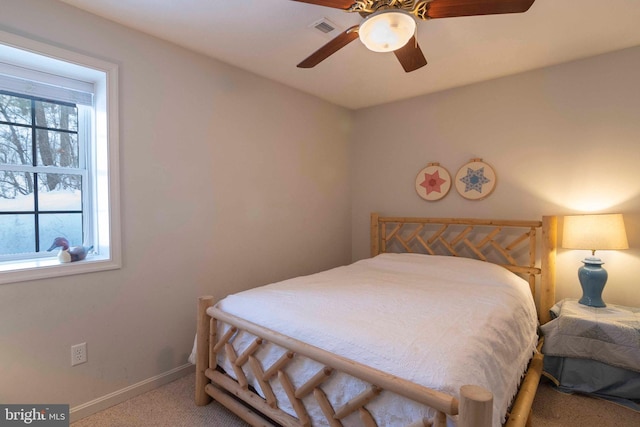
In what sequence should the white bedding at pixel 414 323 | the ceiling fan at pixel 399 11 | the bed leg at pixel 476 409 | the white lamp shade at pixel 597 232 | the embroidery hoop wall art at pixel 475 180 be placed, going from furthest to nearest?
the embroidery hoop wall art at pixel 475 180
the white lamp shade at pixel 597 232
the ceiling fan at pixel 399 11
the white bedding at pixel 414 323
the bed leg at pixel 476 409

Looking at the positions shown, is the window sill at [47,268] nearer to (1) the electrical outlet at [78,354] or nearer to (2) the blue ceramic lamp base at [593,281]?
(1) the electrical outlet at [78,354]

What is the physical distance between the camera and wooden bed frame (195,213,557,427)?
1.07 m

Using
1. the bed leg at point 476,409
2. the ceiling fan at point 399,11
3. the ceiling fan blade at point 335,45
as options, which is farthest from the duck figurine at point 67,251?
the bed leg at point 476,409

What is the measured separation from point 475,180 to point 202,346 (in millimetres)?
2652

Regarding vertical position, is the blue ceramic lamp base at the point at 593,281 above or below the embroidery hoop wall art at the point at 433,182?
below

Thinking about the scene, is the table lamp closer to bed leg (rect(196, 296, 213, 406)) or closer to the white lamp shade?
the white lamp shade

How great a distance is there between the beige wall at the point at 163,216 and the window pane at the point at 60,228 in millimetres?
350

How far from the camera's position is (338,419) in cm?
130

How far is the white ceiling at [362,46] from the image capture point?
1848 millimetres

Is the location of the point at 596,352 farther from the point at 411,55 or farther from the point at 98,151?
the point at 98,151

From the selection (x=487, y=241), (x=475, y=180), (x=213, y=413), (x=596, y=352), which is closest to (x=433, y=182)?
(x=475, y=180)

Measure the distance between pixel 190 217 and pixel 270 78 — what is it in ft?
4.75

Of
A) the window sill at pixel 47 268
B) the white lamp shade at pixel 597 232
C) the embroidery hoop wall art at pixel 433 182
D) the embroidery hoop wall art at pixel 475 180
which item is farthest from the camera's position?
the embroidery hoop wall art at pixel 433 182

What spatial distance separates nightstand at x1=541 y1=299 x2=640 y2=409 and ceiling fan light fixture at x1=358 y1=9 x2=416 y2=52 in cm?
208
